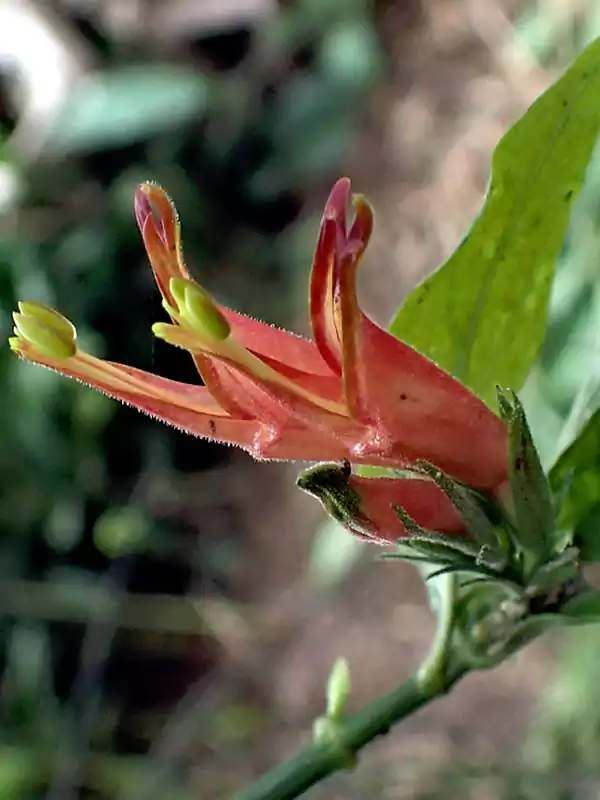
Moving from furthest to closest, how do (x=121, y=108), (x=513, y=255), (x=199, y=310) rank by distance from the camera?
(x=121, y=108) < (x=513, y=255) < (x=199, y=310)

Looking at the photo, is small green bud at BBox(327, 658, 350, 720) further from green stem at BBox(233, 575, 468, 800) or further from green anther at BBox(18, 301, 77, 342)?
green anther at BBox(18, 301, 77, 342)

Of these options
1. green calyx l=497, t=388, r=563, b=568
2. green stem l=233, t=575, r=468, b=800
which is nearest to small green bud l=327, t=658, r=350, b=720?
green stem l=233, t=575, r=468, b=800

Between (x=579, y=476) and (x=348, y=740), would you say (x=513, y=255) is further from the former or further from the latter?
(x=348, y=740)

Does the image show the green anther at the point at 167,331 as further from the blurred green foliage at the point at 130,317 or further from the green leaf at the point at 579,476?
the blurred green foliage at the point at 130,317

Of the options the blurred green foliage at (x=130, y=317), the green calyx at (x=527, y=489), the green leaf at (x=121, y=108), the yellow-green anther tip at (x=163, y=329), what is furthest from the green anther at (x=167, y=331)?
the green leaf at (x=121, y=108)

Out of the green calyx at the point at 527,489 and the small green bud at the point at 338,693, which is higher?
the green calyx at the point at 527,489

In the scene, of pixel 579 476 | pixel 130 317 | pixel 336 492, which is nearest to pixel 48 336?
→ pixel 336 492
